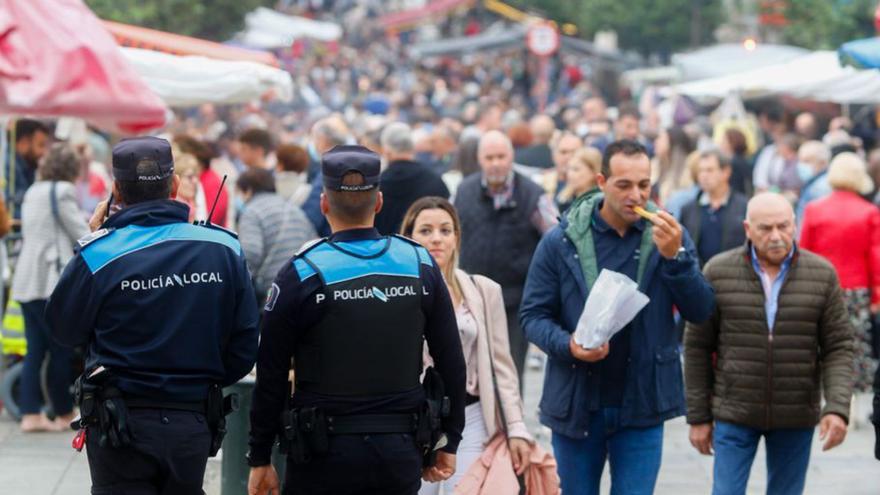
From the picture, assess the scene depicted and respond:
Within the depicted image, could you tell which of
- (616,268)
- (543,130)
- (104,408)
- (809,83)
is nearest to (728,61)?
(809,83)

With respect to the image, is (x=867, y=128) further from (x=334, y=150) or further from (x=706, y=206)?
(x=334, y=150)

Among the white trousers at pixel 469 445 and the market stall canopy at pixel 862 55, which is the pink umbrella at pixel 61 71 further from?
the market stall canopy at pixel 862 55

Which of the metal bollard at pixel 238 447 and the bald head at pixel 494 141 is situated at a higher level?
the bald head at pixel 494 141

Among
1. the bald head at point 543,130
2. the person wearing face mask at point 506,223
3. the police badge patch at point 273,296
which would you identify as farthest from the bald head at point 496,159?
the bald head at point 543,130

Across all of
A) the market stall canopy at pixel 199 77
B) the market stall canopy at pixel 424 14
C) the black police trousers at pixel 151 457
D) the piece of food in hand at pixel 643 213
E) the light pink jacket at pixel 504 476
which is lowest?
the light pink jacket at pixel 504 476

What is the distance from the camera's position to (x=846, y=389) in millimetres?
6953

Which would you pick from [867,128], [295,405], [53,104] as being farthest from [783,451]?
[867,128]

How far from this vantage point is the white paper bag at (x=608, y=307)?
6.27 meters

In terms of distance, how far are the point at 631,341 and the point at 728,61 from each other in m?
22.0

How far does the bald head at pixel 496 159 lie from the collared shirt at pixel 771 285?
3011mm

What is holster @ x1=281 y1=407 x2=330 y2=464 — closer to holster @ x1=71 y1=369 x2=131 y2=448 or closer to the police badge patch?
the police badge patch

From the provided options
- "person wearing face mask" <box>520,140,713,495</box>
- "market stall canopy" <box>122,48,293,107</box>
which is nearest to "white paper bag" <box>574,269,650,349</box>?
"person wearing face mask" <box>520,140,713,495</box>

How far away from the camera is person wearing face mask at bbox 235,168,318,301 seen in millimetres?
10148

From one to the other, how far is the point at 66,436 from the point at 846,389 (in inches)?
224
